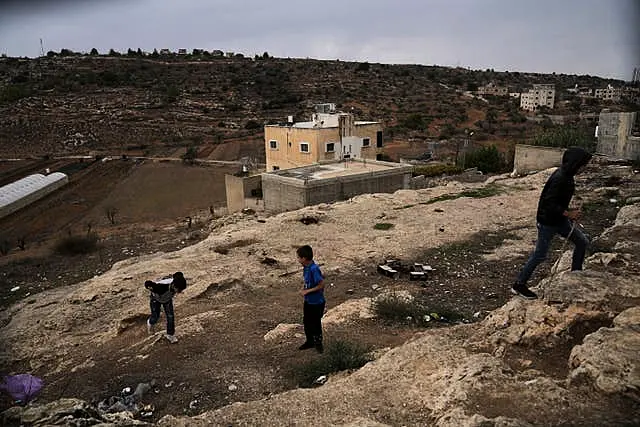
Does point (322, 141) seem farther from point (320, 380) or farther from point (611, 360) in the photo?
point (611, 360)

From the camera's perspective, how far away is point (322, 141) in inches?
1044

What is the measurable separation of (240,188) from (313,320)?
18.5 m

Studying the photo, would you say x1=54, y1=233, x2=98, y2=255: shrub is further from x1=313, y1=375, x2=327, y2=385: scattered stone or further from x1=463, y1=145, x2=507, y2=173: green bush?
x1=463, y1=145, x2=507, y2=173: green bush

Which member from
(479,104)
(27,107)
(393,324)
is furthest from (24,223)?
(479,104)

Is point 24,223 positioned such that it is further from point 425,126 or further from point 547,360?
point 425,126

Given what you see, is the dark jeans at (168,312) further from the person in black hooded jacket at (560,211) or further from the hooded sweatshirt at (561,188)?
the hooded sweatshirt at (561,188)

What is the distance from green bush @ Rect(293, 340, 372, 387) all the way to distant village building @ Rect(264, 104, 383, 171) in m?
21.3

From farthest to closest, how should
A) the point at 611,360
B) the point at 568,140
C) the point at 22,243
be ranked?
the point at 568,140, the point at 22,243, the point at 611,360

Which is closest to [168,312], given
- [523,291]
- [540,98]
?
[523,291]

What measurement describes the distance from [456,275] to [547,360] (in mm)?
4386

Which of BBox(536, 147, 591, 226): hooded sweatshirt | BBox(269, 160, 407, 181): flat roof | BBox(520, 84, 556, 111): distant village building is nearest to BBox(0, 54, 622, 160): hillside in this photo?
BBox(520, 84, 556, 111): distant village building

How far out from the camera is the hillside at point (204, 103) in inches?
1982

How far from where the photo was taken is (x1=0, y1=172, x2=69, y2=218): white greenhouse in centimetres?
2825

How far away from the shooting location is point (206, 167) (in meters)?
39.6
